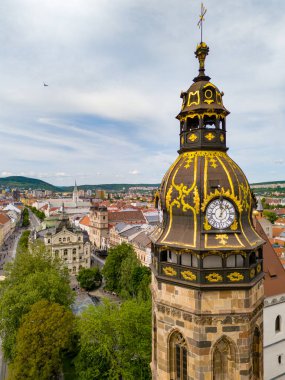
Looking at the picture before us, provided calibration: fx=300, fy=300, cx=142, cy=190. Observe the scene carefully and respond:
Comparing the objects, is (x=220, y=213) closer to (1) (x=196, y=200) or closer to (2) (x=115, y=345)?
(1) (x=196, y=200)

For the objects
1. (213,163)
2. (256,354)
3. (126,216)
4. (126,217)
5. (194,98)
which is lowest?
(256,354)

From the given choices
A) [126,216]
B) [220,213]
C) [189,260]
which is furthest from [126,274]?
[126,216]

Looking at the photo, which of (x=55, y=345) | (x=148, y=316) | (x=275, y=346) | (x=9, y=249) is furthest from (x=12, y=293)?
(x=9, y=249)

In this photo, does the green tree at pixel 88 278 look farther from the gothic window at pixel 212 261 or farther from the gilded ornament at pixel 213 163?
the gilded ornament at pixel 213 163

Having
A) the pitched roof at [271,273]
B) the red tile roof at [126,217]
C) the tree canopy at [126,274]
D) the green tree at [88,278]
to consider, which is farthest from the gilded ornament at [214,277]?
the red tile roof at [126,217]

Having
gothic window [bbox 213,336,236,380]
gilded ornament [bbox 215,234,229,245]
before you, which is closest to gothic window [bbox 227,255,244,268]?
gilded ornament [bbox 215,234,229,245]

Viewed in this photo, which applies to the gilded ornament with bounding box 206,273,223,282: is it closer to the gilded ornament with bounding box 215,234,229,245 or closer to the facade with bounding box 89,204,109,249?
the gilded ornament with bounding box 215,234,229,245

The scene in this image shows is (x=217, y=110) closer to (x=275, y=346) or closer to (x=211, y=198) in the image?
(x=211, y=198)
